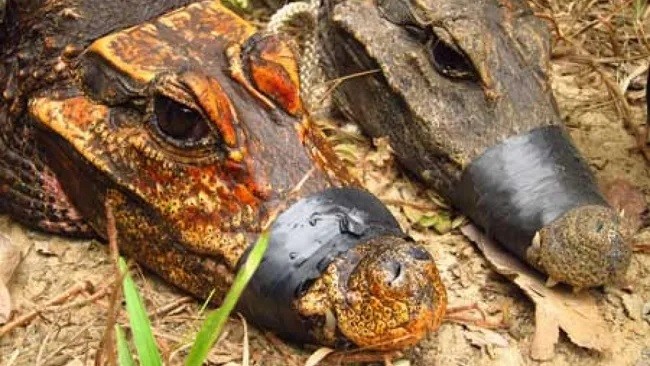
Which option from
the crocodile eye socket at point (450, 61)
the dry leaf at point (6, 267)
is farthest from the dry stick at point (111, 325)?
the crocodile eye socket at point (450, 61)

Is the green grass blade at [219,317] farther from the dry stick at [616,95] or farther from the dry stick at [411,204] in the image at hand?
the dry stick at [616,95]

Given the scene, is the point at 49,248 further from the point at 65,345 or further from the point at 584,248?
the point at 584,248

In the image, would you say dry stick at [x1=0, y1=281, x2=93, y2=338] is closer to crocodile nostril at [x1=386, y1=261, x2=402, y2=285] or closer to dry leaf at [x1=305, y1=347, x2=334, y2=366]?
dry leaf at [x1=305, y1=347, x2=334, y2=366]

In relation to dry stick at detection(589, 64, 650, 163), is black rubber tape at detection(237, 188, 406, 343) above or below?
above

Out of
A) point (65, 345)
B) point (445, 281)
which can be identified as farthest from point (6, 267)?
point (445, 281)

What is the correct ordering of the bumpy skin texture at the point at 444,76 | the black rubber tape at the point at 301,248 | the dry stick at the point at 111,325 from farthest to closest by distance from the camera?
1. the bumpy skin texture at the point at 444,76
2. the black rubber tape at the point at 301,248
3. the dry stick at the point at 111,325

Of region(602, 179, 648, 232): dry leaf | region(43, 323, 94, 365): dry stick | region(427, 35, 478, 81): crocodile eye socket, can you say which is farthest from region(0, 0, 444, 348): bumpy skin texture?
region(602, 179, 648, 232): dry leaf

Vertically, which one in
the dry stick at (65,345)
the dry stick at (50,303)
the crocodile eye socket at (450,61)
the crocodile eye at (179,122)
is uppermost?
the crocodile eye at (179,122)
